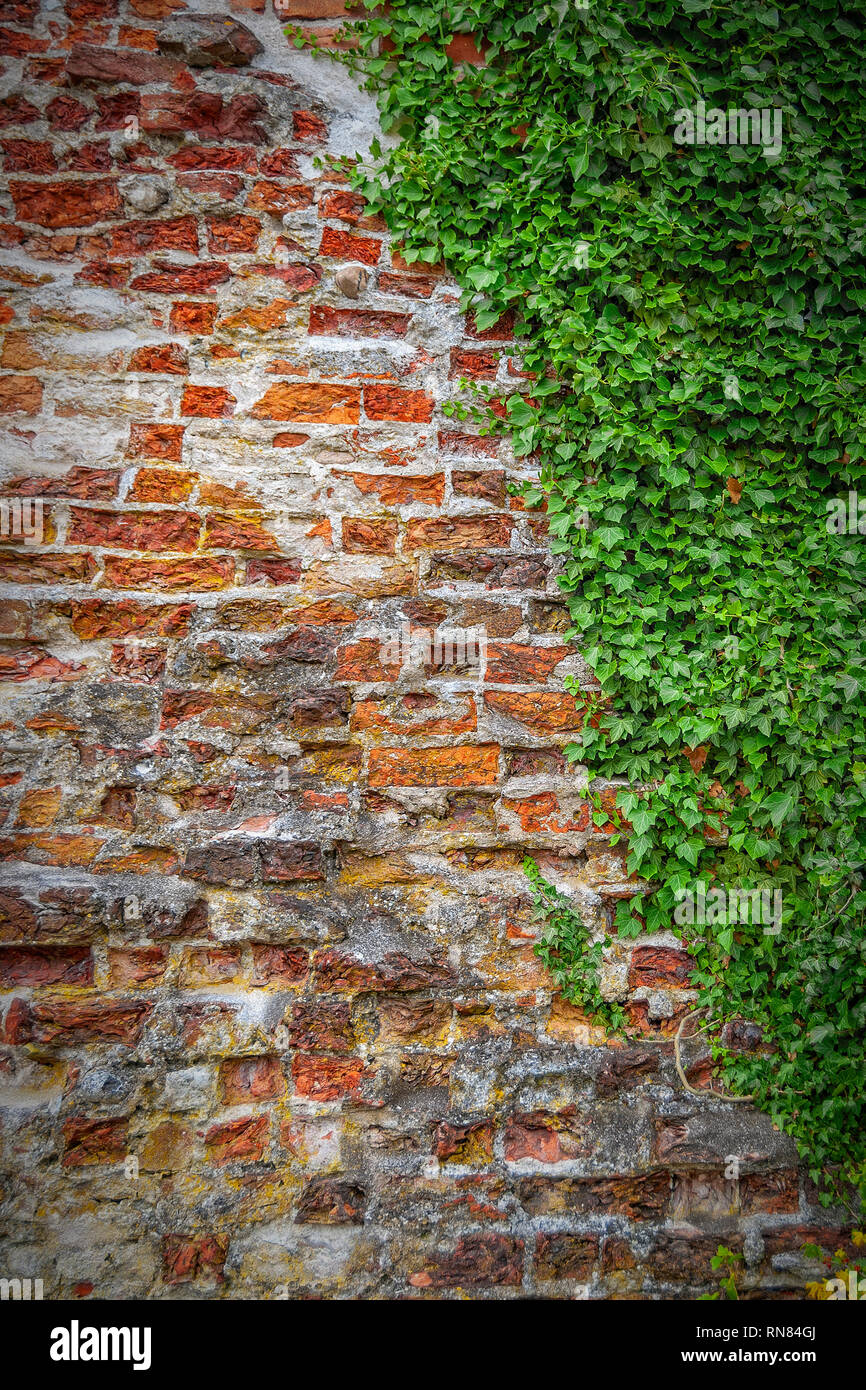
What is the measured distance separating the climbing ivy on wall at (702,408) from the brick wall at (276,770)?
138 millimetres

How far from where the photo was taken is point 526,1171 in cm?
193

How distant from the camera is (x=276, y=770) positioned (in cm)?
201

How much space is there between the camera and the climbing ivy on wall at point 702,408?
2.00 metres

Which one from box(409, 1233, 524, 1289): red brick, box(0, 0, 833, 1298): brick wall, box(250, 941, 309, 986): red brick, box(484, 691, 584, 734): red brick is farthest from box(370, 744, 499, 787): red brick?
box(409, 1233, 524, 1289): red brick

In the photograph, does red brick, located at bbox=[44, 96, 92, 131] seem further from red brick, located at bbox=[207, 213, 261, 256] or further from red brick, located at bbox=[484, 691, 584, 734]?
red brick, located at bbox=[484, 691, 584, 734]

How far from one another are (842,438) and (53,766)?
7.70 feet

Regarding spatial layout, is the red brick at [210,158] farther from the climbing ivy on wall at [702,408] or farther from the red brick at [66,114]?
the climbing ivy on wall at [702,408]

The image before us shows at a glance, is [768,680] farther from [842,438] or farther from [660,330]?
[660,330]

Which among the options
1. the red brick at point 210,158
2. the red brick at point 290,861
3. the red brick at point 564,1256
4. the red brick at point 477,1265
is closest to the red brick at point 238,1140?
the red brick at point 477,1265

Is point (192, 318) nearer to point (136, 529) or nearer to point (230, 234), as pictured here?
point (230, 234)

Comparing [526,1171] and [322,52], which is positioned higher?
[322,52]

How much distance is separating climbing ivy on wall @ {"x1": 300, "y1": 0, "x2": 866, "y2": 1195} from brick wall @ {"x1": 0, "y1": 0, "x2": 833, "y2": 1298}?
14 cm

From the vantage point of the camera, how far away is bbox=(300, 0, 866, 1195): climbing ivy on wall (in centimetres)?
200

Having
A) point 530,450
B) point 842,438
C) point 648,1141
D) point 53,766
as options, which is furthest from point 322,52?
point 648,1141
